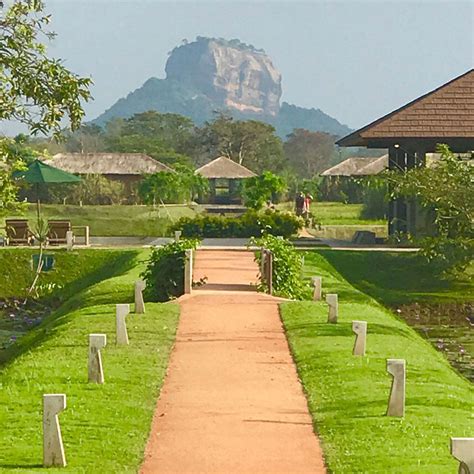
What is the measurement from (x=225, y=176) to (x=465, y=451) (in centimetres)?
5966

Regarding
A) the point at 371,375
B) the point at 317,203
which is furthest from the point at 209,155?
the point at 371,375

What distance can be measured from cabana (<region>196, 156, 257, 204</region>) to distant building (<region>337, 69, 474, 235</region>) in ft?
89.5

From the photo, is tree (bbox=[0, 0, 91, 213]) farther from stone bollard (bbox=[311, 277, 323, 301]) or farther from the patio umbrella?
the patio umbrella

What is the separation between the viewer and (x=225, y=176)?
6806 cm

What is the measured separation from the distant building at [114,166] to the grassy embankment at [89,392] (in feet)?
129

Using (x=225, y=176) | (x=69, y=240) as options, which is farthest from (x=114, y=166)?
(x=69, y=240)

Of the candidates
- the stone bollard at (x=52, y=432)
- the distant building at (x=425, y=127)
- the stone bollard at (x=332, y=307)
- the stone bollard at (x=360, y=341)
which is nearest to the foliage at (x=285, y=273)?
the stone bollard at (x=332, y=307)

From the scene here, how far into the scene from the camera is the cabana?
66.9 meters

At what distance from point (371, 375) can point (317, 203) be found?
53605mm

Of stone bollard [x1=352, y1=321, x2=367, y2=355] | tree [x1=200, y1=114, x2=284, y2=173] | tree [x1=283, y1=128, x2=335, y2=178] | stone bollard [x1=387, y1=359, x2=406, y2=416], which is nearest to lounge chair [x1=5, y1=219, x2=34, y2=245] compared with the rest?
stone bollard [x1=352, y1=321, x2=367, y2=355]

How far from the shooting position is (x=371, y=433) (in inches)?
458

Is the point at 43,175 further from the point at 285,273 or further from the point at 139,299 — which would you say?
the point at 139,299

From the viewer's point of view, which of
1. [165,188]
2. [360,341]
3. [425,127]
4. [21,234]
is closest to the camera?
[360,341]

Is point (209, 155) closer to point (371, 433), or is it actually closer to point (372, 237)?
point (372, 237)
